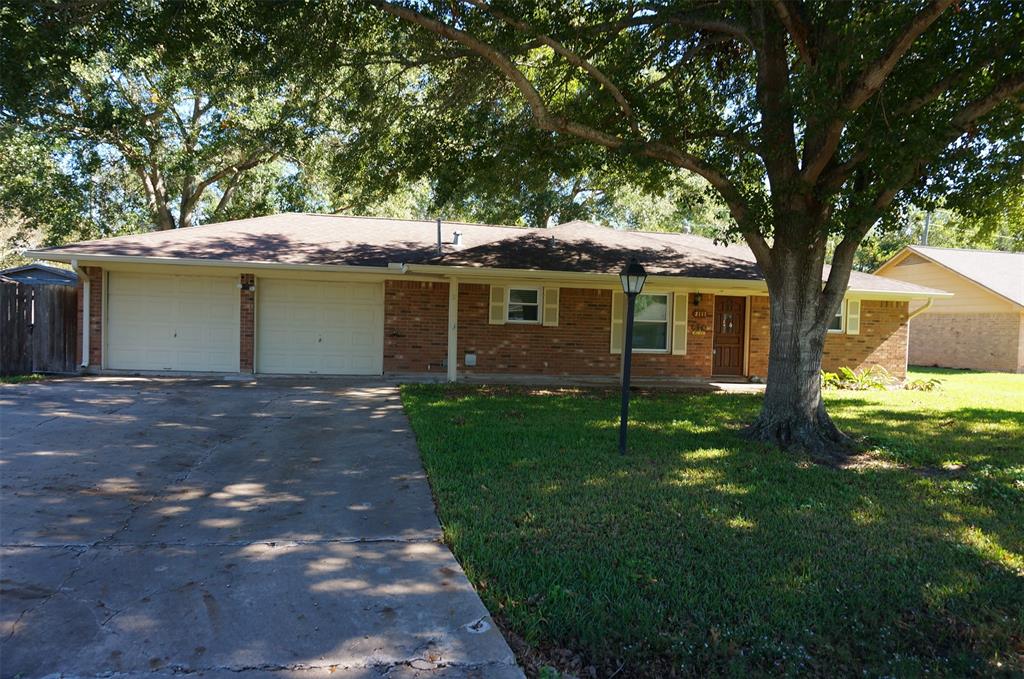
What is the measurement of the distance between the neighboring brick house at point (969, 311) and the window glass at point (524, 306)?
693 inches

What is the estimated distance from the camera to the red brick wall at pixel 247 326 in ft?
43.3

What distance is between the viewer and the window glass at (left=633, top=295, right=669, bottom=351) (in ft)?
48.9

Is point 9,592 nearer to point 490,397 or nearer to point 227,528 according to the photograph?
point 227,528

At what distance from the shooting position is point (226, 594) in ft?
11.5

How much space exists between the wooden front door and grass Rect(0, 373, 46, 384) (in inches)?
575

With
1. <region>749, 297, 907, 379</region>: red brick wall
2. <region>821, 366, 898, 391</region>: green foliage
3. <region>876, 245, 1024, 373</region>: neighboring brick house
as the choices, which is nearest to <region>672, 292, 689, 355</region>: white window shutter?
<region>749, 297, 907, 379</region>: red brick wall

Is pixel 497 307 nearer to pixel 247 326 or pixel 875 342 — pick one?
pixel 247 326

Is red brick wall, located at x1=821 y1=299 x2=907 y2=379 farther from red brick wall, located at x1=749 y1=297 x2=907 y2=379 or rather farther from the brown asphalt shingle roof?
the brown asphalt shingle roof

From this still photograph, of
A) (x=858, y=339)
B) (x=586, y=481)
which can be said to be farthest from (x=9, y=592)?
(x=858, y=339)

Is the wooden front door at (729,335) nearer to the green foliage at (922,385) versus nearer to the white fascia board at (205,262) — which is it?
the green foliage at (922,385)

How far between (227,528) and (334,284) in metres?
9.74

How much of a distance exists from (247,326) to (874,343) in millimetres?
15497

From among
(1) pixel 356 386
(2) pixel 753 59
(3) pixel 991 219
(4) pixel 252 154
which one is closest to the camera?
(3) pixel 991 219

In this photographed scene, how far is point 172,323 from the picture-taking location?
13188mm
